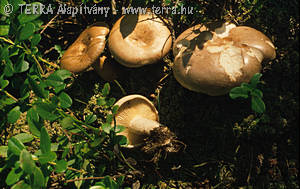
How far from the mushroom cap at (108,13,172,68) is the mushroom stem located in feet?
1.63

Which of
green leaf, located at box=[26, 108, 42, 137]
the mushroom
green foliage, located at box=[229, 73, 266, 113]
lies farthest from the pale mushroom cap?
green leaf, located at box=[26, 108, 42, 137]

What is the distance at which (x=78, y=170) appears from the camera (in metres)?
2.20

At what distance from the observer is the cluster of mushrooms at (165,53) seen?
2156 millimetres

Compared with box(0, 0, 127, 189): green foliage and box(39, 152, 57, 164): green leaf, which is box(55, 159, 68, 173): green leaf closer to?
box(0, 0, 127, 189): green foliage

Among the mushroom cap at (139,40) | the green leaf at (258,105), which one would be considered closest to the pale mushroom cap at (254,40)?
the green leaf at (258,105)

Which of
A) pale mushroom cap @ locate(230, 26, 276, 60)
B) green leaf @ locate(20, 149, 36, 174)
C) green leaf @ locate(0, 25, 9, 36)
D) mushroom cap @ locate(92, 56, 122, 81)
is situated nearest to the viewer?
green leaf @ locate(20, 149, 36, 174)

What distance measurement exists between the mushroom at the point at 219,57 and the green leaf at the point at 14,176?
137cm

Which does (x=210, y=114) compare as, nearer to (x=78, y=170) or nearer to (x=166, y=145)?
(x=166, y=145)

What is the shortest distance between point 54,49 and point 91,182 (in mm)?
1532

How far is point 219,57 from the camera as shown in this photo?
7.09ft

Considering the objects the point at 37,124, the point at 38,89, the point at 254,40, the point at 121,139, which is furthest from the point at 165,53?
the point at 37,124

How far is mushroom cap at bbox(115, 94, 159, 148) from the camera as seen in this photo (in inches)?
Result: 97.4

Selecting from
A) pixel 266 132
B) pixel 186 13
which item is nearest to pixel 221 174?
pixel 266 132

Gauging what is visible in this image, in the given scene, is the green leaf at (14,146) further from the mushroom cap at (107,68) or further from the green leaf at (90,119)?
the mushroom cap at (107,68)
